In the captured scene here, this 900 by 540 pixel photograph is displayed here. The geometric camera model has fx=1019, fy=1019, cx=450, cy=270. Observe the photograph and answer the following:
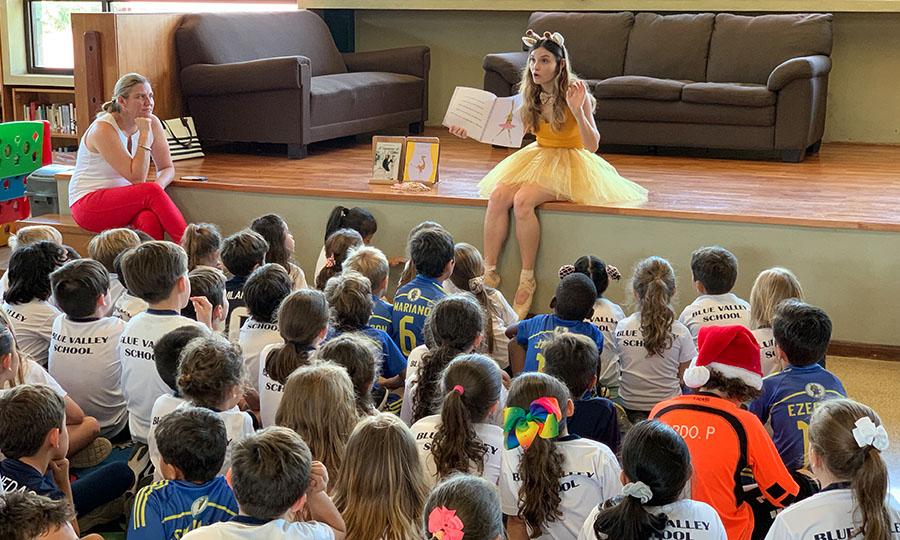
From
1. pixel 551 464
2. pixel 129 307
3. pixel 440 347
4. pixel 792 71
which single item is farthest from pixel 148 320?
pixel 792 71

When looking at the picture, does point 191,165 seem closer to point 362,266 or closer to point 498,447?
point 362,266

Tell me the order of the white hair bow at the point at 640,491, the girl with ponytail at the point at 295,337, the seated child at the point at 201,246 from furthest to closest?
the seated child at the point at 201,246 < the girl with ponytail at the point at 295,337 < the white hair bow at the point at 640,491

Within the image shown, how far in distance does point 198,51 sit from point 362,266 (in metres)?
3.30

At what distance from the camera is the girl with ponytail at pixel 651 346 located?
3.20m

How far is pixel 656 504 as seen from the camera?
6.15ft

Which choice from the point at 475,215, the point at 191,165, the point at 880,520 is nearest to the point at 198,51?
the point at 191,165

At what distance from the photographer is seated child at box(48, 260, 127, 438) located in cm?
286

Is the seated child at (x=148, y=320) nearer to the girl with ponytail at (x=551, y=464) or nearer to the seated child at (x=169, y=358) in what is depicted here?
the seated child at (x=169, y=358)

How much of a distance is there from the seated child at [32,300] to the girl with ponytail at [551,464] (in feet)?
5.45

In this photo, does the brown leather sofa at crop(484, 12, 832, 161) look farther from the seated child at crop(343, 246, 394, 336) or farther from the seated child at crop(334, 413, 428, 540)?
the seated child at crop(334, 413, 428, 540)

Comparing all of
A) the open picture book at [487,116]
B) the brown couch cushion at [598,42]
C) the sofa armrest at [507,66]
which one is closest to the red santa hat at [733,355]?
the open picture book at [487,116]

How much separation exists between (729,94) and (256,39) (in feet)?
10.1

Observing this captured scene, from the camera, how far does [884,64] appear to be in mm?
7301

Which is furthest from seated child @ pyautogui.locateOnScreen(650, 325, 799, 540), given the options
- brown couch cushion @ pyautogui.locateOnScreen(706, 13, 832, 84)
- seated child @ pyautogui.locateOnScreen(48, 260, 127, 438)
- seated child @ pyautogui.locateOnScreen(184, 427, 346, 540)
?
brown couch cushion @ pyautogui.locateOnScreen(706, 13, 832, 84)
